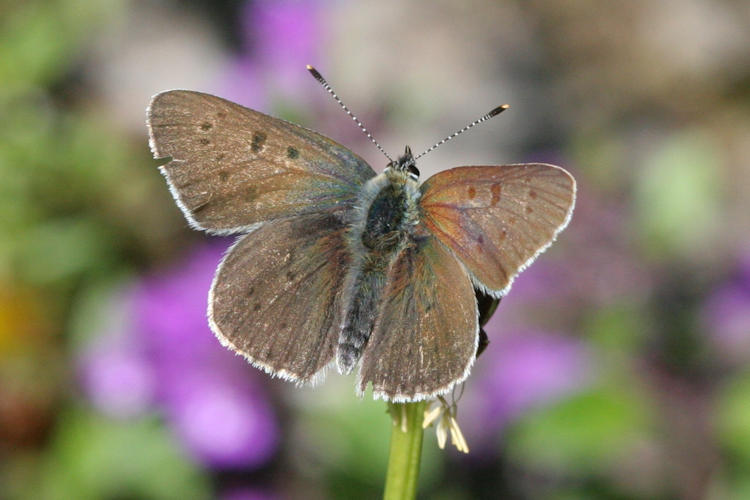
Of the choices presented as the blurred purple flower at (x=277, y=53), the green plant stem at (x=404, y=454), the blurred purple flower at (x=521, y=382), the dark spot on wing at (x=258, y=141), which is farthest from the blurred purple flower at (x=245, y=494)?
the green plant stem at (x=404, y=454)

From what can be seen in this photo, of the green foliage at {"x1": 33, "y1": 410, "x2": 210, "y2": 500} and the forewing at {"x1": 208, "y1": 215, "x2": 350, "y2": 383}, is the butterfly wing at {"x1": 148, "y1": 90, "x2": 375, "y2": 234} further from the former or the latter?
the green foliage at {"x1": 33, "y1": 410, "x2": 210, "y2": 500}

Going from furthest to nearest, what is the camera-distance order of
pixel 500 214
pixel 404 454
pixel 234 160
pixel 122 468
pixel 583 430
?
pixel 122 468, pixel 583 430, pixel 234 160, pixel 500 214, pixel 404 454

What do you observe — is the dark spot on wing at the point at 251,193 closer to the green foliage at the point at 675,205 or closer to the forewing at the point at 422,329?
the forewing at the point at 422,329

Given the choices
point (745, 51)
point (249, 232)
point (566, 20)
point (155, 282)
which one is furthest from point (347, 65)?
point (249, 232)

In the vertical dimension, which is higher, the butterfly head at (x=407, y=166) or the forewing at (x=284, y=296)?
the butterfly head at (x=407, y=166)

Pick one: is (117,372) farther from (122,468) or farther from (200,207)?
(200,207)

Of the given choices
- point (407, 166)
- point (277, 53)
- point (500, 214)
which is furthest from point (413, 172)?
point (277, 53)
